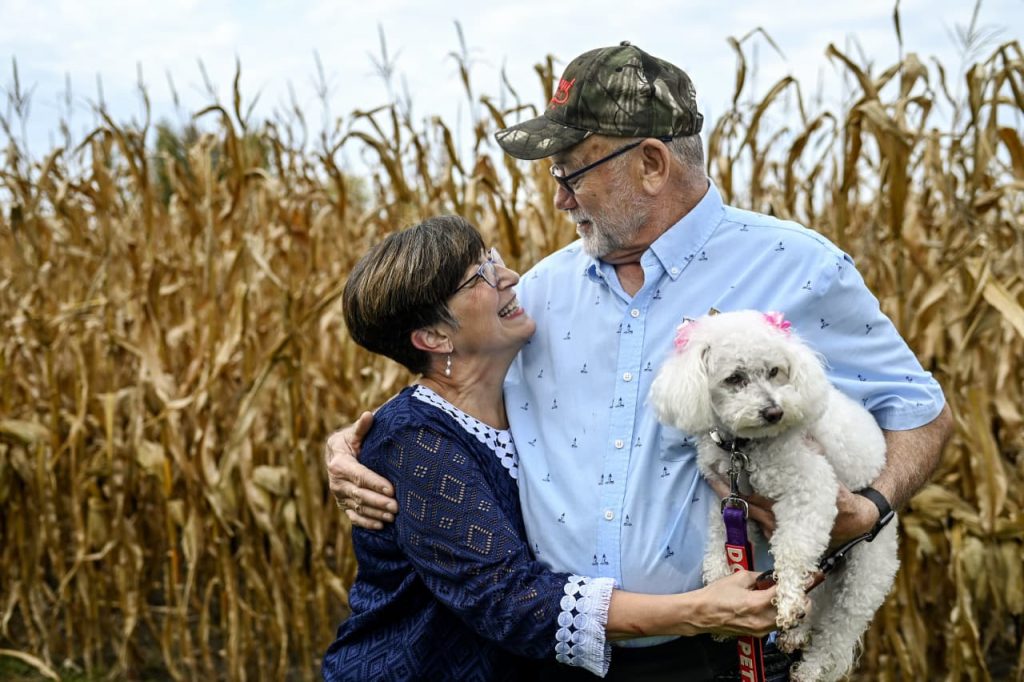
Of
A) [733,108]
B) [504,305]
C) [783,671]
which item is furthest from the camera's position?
[733,108]

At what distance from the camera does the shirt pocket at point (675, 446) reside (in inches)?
75.7

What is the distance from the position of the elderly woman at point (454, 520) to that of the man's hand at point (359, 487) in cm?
3

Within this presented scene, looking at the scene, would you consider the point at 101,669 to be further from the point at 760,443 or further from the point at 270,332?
the point at 760,443

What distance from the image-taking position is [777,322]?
179 centimetres

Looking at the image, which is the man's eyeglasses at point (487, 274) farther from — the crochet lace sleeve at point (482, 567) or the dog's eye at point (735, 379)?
the dog's eye at point (735, 379)

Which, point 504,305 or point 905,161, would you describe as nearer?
point 504,305

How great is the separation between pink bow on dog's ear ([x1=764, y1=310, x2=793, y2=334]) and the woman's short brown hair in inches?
25.7

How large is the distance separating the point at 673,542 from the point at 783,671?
407 mm

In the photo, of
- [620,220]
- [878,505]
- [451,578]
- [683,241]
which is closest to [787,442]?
[878,505]

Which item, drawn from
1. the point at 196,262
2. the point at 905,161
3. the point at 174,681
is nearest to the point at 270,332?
the point at 196,262

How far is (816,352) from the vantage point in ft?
6.30

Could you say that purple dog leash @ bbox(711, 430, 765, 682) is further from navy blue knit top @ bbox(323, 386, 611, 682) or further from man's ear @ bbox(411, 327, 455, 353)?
man's ear @ bbox(411, 327, 455, 353)

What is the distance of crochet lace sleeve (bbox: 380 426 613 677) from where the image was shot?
182 centimetres

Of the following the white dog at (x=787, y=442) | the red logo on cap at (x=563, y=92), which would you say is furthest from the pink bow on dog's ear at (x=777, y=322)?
the red logo on cap at (x=563, y=92)
